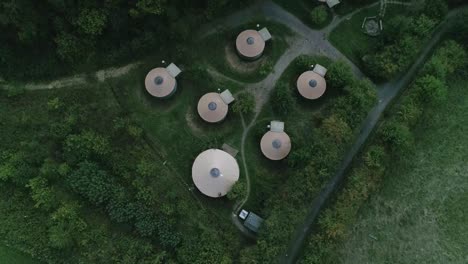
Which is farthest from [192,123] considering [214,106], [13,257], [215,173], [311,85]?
[13,257]

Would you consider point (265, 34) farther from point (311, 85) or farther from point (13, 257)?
point (13, 257)

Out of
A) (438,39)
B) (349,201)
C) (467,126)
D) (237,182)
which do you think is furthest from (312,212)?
(438,39)

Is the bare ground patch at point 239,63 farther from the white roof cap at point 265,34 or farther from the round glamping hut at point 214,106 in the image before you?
the round glamping hut at point 214,106

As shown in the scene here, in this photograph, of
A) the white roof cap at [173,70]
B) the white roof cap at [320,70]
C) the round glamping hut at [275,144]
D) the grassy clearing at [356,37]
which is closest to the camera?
the round glamping hut at [275,144]

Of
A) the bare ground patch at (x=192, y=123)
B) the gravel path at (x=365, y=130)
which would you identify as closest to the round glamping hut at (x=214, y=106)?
the bare ground patch at (x=192, y=123)

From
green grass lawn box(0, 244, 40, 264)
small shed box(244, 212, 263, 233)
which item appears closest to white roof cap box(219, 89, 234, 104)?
small shed box(244, 212, 263, 233)

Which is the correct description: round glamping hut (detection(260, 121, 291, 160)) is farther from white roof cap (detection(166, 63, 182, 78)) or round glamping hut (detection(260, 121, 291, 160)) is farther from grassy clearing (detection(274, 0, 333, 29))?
grassy clearing (detection(274, 0, 333, 29))

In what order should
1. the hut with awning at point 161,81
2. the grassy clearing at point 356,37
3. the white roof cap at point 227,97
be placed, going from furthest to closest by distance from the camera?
1. the grassy clearing at point 356,37
2. the white roof cap at point 227,97
3. the hut with awning at point 161,81
